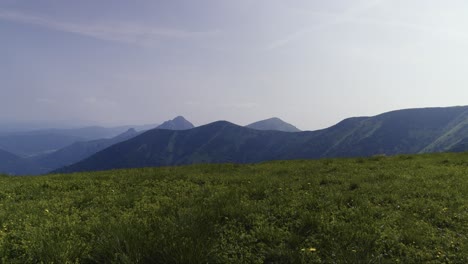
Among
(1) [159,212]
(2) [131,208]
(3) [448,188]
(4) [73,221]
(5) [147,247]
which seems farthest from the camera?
(3) [448,188]

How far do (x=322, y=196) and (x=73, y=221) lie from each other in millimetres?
8369

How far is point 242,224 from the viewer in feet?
27.8

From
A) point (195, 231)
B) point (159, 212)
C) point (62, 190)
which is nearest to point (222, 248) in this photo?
point (195, 231)

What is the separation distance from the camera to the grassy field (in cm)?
616

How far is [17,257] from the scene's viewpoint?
6320 millimetres

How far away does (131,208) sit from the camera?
1002 cm

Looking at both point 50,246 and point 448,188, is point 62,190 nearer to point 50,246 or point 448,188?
point 50,246

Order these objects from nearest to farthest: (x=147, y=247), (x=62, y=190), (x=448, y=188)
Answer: (x=147, y=247) < (x=448, y=188) < (x=62, y=190)

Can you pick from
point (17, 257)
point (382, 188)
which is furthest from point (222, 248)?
point (382, 188)

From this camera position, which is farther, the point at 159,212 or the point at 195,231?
the point at 159,212

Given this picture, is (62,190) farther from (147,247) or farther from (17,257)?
(147,247)

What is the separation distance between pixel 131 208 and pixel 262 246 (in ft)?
16.2

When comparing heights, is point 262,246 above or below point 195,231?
below

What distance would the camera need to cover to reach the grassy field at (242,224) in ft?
20.2
